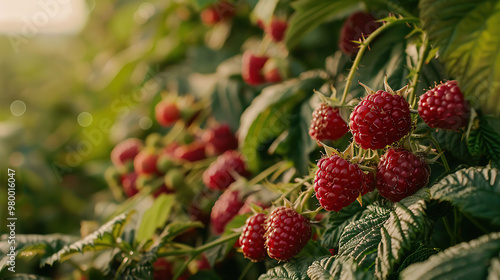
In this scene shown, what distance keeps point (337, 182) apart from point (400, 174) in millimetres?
77

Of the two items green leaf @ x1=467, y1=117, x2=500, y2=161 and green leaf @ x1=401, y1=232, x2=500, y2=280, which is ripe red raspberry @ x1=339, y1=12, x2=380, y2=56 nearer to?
green leaf @ x1=467, y1=117, x2=500, y2=161

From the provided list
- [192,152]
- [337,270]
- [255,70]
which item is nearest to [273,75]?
[255,70]

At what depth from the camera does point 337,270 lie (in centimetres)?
47

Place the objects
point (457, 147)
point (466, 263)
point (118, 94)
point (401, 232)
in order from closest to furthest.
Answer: point (466, 263)
point (401, 232)
point (457, 147)
point (118, 94)

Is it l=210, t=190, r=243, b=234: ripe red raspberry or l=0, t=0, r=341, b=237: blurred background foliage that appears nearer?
l=210, t=190, r=243, b=234: ripe red raspberry

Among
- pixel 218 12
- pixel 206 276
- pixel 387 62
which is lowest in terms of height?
pixel 206 276

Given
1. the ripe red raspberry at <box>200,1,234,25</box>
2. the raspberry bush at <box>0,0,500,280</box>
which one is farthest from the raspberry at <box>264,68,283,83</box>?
the ripe red raspberry at <box>200,1,234,25</box>

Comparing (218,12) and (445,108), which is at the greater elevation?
(218,12)

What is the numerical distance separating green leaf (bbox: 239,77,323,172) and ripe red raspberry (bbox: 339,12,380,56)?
0.32ft

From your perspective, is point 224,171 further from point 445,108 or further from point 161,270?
point 445,108

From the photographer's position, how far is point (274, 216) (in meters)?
0.60

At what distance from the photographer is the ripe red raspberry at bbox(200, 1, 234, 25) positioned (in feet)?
4.53

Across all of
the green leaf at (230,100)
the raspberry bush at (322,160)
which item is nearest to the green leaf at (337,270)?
the raspberry bush at (322,160)

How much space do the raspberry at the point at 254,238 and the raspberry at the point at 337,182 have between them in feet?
0.44
